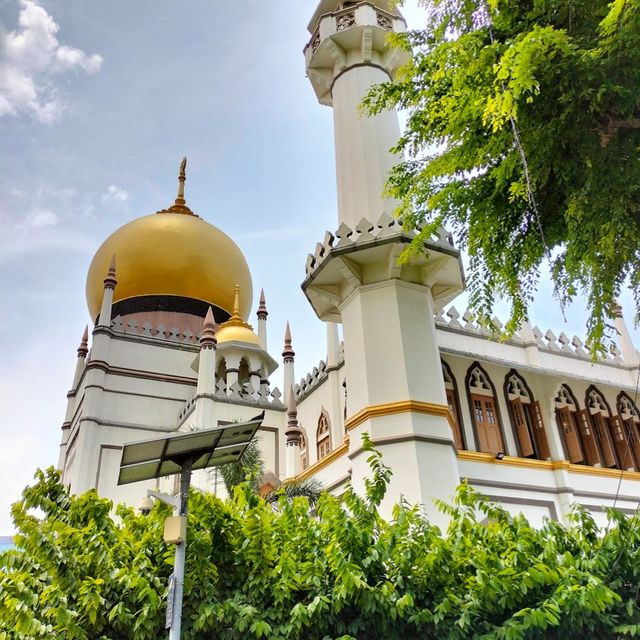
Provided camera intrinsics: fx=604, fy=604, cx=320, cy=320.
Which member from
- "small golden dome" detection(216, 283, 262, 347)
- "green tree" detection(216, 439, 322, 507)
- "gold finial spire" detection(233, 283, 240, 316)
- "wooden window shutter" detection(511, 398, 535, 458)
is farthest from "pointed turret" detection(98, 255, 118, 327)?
"wooden window shutter" detection(511, 398, 535, 458)

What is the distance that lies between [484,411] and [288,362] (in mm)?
6355

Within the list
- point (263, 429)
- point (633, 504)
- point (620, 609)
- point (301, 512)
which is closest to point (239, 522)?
point (301, 512)

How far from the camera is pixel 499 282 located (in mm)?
6355

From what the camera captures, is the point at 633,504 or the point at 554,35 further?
the point at 633,504

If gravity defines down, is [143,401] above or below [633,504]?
above

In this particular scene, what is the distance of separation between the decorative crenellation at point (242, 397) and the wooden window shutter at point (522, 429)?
724 cm

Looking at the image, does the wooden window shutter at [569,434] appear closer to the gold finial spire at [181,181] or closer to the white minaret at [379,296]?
the white minaret at [379,296]

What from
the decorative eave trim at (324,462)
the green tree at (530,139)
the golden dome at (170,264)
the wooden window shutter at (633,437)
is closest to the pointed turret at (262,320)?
the golden dome at (170,264)

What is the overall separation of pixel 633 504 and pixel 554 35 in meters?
10.5

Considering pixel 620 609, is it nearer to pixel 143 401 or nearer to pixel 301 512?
pixel 301 512

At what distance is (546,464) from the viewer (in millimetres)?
10828

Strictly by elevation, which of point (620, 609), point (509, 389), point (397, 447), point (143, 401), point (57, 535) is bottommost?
point (620, 609)

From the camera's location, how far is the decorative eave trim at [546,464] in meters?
9.85

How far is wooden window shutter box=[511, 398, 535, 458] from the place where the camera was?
10.9m
